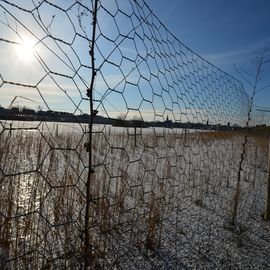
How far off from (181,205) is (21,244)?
177cm

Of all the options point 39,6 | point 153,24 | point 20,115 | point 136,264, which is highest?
point 153,24

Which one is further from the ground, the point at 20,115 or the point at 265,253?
the point at 20,115

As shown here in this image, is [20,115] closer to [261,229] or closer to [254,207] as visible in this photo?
[261,229]

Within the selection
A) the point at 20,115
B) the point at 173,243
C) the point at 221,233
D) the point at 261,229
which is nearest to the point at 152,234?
the point at 173,243

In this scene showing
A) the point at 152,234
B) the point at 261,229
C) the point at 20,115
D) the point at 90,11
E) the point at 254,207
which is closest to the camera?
the point at 20,115

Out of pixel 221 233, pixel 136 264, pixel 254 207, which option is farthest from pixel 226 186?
pixel 136 264

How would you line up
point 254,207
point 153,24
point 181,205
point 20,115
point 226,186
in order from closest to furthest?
point 20,115 → point 153,24 → point 181,205 → point 254,207 → point 226,186

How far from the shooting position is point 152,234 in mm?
2203

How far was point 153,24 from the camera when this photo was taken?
2.45 m

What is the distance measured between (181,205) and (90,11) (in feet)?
7.75

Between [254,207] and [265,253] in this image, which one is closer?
[265,253]

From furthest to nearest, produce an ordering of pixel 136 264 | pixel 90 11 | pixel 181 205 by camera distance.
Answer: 1. pixel 181 205
2. pixel 136 264
3. pixel 90 11

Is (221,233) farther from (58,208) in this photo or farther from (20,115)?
(20,115)

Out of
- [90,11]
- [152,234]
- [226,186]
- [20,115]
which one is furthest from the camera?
[226,186]
